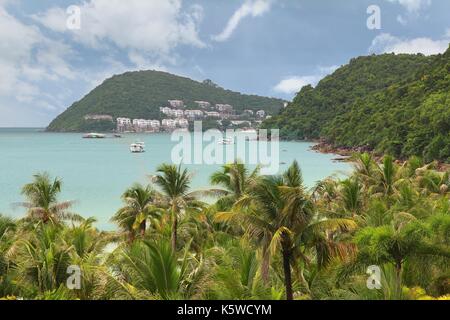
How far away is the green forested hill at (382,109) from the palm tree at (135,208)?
167ft

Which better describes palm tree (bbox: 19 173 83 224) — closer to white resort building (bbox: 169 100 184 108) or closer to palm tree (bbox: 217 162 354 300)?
palm tree (bbox: 217 162 354 300)

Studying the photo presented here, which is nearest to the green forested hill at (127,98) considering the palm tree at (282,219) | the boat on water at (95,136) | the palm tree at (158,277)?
the boat on water at (95,136)

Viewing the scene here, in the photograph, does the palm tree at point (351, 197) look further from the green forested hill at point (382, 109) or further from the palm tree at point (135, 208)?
the green forested hill at point (382, 109)

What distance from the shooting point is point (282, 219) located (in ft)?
34.5

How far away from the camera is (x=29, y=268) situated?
1100 cm

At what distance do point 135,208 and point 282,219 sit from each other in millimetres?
9995

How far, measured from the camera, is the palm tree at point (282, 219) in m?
10.4

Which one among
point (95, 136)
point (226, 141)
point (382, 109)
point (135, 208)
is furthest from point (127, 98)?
point (135, 208)

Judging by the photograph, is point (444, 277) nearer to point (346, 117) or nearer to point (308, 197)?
point (308, 197)

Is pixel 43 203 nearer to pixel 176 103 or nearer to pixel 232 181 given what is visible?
pixel 232 181

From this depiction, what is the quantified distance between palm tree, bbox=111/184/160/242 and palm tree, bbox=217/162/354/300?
8.67 m

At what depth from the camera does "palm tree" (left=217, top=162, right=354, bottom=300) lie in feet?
34.0
